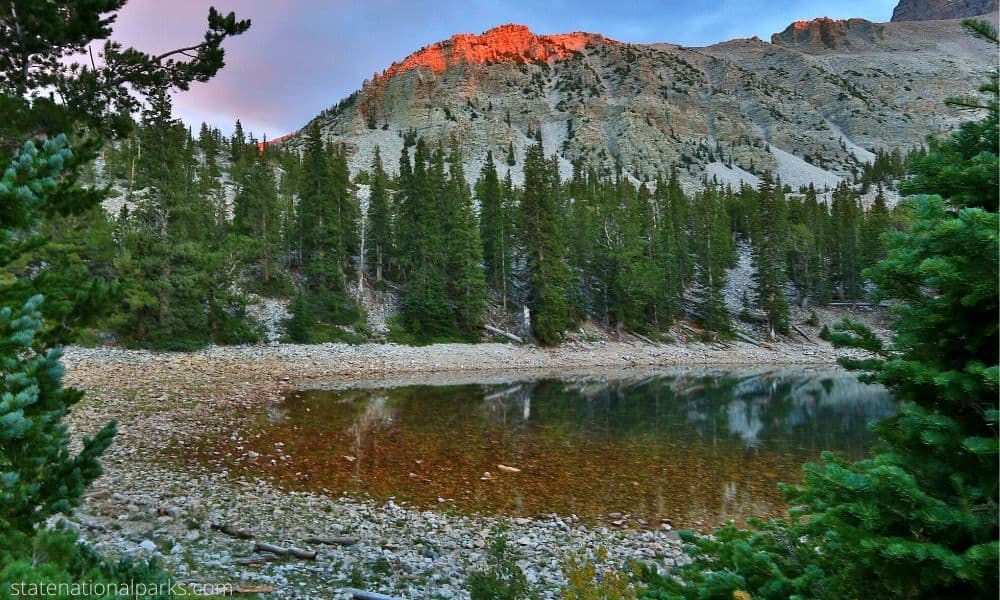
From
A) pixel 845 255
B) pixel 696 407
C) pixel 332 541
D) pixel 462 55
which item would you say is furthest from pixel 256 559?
pixel 462 55

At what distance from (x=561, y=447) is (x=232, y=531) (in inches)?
404

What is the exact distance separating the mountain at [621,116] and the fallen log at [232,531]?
106 metres

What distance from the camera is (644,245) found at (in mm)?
61031

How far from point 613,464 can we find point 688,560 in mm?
5651

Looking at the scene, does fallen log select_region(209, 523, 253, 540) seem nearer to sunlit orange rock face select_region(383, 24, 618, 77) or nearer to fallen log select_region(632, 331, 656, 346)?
fallen log select_region(632, 331, 656, 346)

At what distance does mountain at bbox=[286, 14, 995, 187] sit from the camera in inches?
5320

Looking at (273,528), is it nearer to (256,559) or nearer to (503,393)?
(256,559)

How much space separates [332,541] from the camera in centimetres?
829

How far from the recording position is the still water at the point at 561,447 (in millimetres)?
11438

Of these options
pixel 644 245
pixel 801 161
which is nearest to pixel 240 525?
pixel 644 245

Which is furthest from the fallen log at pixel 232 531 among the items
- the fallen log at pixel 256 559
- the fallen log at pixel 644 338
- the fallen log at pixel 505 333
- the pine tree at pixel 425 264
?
the fallen log at pixel 644 338

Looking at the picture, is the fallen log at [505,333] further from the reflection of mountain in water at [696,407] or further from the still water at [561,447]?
the still water at [561,447]

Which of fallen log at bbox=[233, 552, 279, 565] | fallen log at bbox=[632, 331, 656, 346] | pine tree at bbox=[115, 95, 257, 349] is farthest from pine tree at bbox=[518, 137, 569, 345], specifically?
fallen log at bbox=[233, 552, 279, 565]

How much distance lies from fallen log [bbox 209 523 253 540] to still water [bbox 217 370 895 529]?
8.43 ft
